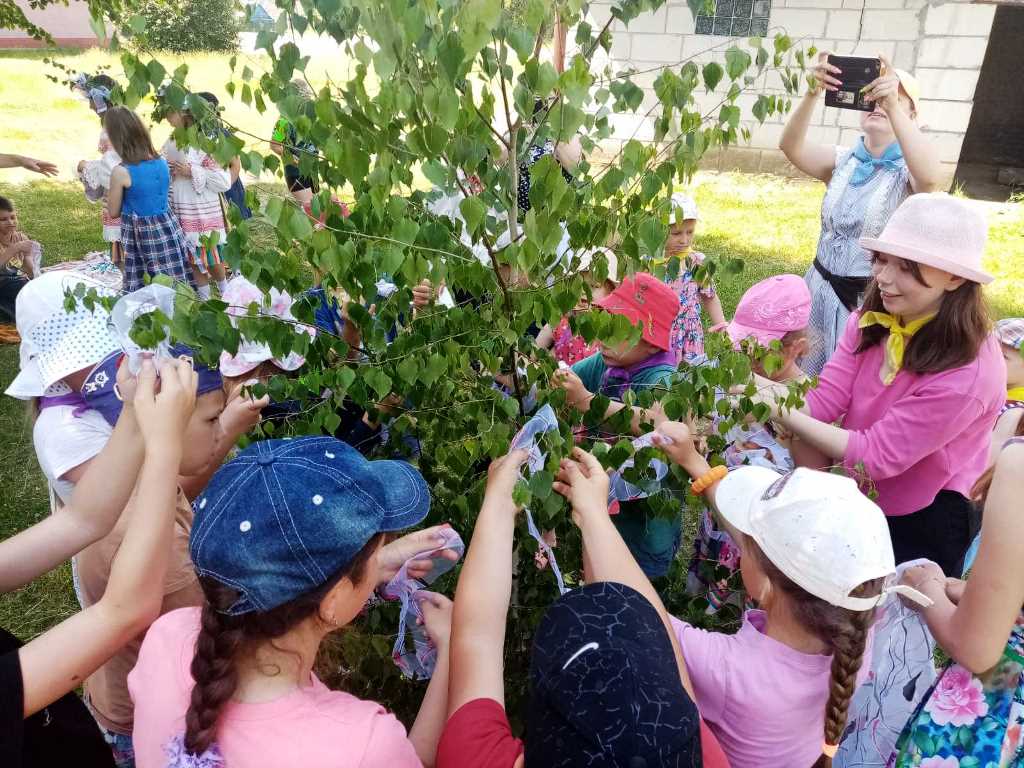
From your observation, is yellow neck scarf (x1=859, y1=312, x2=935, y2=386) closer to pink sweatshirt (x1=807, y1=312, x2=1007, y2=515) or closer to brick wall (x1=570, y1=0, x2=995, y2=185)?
pink sweatshirt (x1=807, y1=312, x2=1007, y2=515)

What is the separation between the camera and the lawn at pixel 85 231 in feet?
11.5

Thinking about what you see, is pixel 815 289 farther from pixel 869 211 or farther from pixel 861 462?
pixel 861 462

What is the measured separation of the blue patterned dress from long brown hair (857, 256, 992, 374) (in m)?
1.27

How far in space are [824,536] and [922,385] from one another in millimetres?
951

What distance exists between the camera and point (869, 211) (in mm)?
3412

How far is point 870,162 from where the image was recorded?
343 cm

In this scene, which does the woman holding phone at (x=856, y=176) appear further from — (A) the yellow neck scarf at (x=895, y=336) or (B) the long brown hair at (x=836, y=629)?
(B) the long brown hair at (x=836, y=629)

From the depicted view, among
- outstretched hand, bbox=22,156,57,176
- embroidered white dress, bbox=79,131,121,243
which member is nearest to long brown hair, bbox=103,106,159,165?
embroidered white dress, bbox=79,131,121,243

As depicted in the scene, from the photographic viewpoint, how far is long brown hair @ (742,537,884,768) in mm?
1404

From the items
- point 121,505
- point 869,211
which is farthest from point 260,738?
point 869,211

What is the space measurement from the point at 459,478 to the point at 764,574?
2.29 ft

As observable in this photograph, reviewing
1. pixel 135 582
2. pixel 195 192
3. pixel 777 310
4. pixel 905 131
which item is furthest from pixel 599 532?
pixel 195 192

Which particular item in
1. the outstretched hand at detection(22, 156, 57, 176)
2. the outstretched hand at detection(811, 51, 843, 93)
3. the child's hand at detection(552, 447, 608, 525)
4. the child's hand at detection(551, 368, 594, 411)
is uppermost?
the outstretched hand at detection(811, 51, 843, 93)

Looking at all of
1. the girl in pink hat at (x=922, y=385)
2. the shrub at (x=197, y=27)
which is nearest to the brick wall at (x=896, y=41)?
the girl in pink hat at (x=922, y=385)
